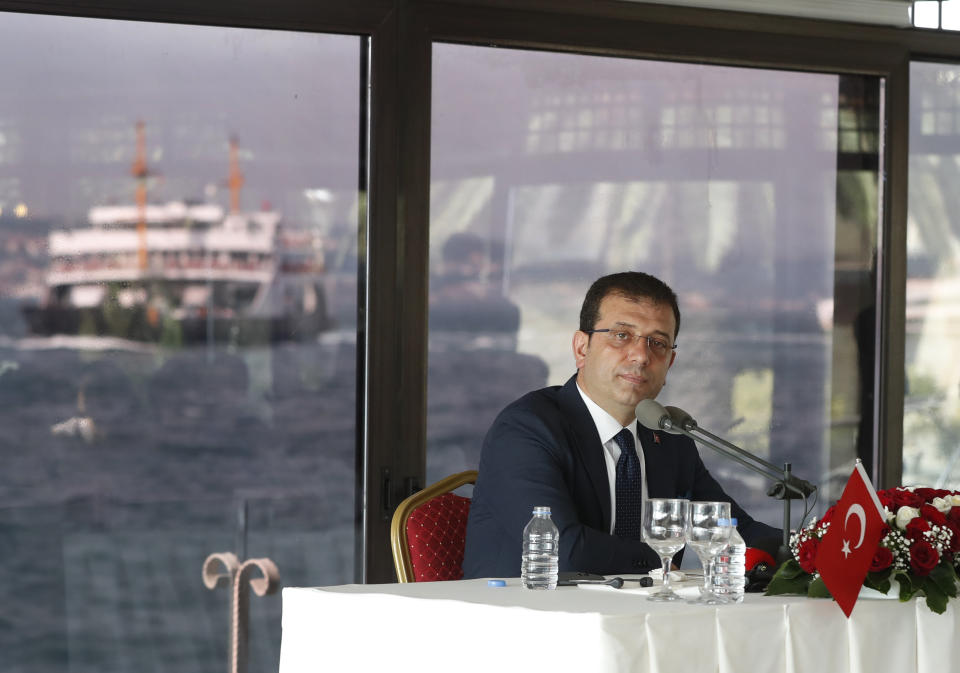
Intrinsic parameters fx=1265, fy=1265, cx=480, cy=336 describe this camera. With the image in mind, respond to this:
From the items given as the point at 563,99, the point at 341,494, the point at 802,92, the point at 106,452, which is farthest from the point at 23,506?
the point at 802,92

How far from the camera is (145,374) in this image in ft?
12.8

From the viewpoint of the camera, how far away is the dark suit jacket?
284 cm

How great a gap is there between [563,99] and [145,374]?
165 centimetres

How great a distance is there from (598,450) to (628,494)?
0.13 meters

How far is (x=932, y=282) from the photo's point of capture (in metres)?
4.75

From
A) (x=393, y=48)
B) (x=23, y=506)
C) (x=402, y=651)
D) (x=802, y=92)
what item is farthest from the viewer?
(x=802, y=92)

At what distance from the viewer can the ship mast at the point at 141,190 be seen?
3891mm

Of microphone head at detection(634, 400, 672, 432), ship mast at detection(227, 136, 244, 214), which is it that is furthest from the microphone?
ship mast at detection(227, 136, 244, 214)

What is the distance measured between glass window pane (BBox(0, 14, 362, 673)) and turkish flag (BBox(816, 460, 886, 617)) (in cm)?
198

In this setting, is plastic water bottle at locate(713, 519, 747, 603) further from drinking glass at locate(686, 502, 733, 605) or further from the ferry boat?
the ferry boat

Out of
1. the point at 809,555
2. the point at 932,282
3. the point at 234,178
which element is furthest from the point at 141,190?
the point at 932,282

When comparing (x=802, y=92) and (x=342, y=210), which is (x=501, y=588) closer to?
(x=342, y=210)

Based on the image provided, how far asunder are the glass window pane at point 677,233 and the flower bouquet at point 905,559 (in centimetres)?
182

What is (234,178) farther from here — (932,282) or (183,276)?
(932,282)
